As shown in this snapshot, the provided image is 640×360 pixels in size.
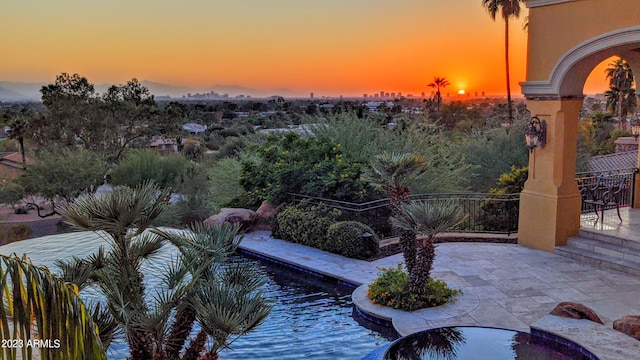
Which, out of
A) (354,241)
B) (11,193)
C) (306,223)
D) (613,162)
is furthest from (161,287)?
(11,193)

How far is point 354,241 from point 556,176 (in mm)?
4467

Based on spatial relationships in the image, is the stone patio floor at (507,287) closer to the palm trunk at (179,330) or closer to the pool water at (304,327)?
the pool water at (304,327)

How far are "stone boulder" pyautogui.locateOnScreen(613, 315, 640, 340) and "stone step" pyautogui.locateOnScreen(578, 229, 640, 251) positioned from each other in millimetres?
3208

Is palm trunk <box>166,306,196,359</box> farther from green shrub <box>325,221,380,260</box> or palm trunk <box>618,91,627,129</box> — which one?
palm trunk <box>618,91,627,129</box>

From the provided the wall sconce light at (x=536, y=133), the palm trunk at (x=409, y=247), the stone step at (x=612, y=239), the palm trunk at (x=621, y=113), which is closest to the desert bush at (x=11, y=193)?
the palm trunk at (x=409, y=247)

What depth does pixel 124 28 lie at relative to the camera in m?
24.9

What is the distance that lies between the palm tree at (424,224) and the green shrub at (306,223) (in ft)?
12.7

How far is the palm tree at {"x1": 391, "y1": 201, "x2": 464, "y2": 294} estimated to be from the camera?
7.43 meters

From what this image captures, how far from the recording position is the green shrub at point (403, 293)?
313 inches

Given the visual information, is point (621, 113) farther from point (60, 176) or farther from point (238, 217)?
point (60, 176)

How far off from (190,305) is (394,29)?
21290 millimetres

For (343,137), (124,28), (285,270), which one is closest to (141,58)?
(124,28)

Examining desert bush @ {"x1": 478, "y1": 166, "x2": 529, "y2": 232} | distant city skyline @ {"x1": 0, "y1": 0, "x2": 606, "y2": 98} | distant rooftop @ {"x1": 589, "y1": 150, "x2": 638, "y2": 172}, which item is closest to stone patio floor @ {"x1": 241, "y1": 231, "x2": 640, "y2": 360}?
desert bush @ {"x1": 478, "y1": 166, "x2": 529, "y2": 232}

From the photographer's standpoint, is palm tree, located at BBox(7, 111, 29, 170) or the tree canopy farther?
palm tree, located at BBox(7, 111, 29, 170)
